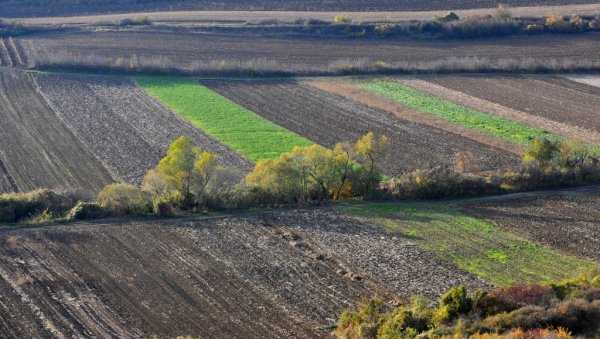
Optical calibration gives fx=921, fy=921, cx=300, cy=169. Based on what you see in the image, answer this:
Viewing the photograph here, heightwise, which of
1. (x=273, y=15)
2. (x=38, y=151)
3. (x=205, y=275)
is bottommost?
(x=205, y=275)

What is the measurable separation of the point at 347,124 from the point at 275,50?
91.3ft

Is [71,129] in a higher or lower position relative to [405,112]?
lower

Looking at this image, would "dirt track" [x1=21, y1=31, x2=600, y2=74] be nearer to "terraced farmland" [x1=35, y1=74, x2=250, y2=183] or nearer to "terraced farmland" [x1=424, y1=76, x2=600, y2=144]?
"terraced farmland" [x1=424, y1=76, x2=600, y2=144]

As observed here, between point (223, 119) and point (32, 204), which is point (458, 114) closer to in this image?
point (223, 119)

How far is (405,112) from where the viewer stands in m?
73.2

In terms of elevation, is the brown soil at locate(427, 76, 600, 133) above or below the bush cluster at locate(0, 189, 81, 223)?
above

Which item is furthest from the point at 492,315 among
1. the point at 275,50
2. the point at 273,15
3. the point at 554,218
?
the point at 273,15

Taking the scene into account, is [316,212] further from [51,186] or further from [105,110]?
[105,110]

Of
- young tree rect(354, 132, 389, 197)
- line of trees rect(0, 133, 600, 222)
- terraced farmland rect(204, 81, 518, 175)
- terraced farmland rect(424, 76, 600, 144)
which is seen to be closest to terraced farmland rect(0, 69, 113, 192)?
line of trees rect(0, 133, 600, 222)

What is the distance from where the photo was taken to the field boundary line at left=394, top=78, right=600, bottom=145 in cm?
6712

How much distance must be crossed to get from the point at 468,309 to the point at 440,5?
285 ft

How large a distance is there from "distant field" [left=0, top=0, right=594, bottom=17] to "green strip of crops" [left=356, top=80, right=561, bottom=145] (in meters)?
34.9

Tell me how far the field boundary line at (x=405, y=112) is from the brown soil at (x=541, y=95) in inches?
293

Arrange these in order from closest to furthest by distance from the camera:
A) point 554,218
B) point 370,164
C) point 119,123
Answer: point 554,218 → point 370,164 → point 119,123
